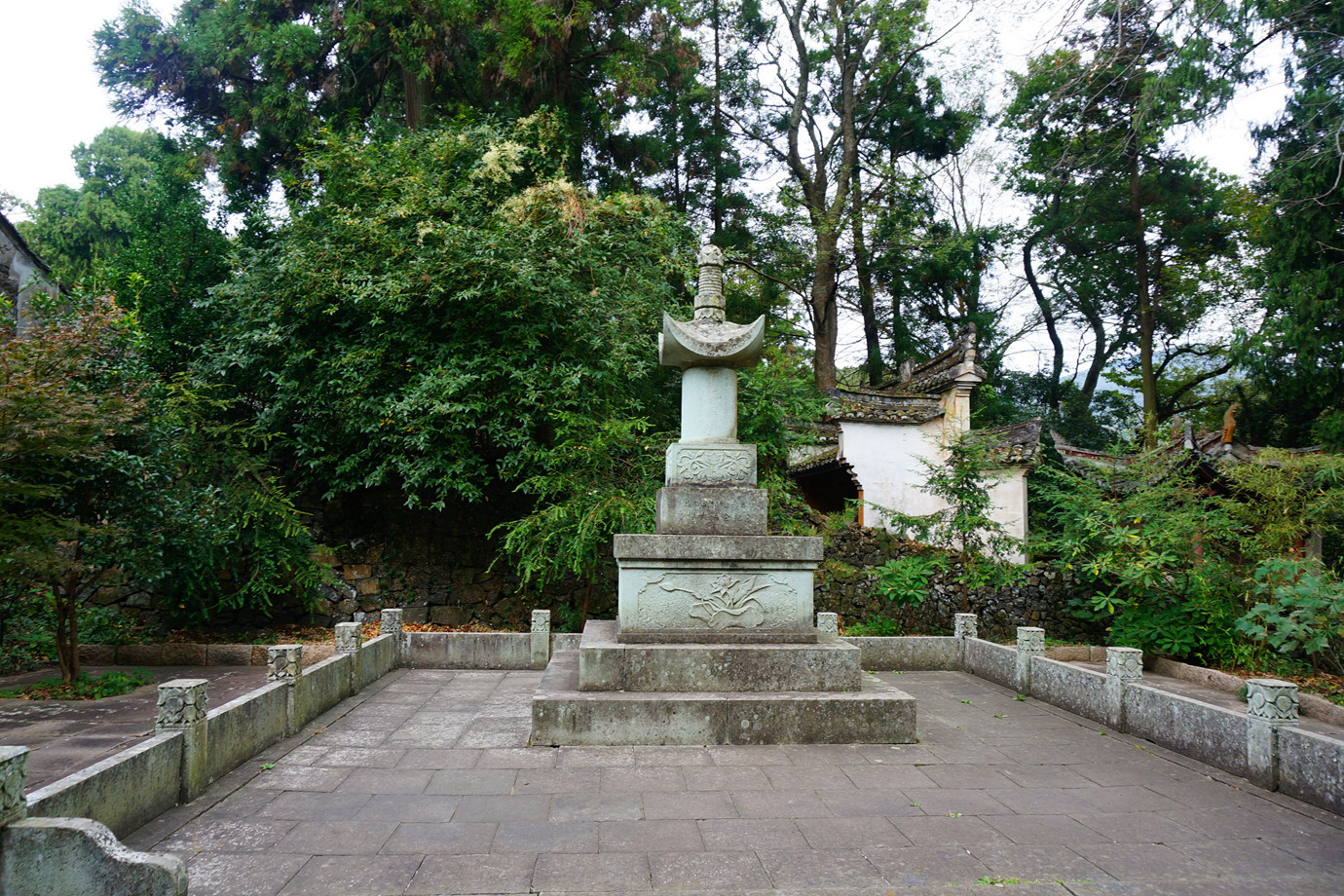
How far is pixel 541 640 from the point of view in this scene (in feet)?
29.1

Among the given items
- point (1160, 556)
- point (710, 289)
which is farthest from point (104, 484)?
point (1160, 556)

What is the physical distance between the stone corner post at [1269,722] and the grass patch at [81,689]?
33.1ft

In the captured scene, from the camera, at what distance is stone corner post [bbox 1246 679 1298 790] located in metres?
4.77

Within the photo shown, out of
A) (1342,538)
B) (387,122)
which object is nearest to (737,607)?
(1342,538)

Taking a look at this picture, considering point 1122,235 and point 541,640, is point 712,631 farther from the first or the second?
point 1122,235

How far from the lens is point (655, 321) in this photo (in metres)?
11.1

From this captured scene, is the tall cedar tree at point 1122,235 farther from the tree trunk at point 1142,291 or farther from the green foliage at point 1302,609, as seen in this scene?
the green foliage at point 1302,609

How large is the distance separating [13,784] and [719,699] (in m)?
4.04

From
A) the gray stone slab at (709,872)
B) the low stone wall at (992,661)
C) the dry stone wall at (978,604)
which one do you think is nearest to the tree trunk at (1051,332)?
the dry stone wall at (978,604)

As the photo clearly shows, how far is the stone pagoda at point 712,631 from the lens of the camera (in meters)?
5.51

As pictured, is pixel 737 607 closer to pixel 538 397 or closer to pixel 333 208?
pixel 538 397

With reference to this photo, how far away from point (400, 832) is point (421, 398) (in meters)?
6.52

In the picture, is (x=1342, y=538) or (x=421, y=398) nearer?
(x=421, y=398)


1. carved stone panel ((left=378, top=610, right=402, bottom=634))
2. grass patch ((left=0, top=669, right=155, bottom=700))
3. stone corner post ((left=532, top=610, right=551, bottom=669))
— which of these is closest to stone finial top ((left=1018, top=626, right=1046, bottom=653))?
stone corner post ((left=532, top=610, right=551, bottom=669))
